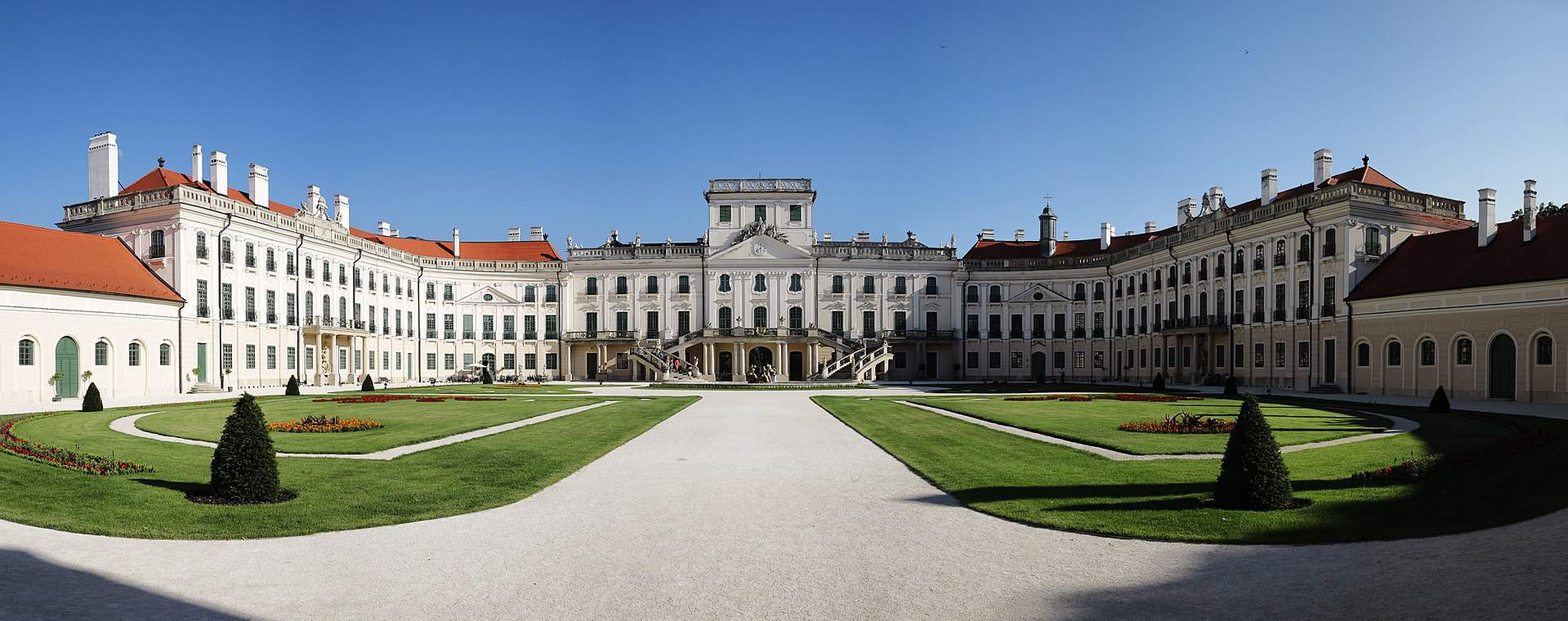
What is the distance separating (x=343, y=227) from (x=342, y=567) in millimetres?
60670

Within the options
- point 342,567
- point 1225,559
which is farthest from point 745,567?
point 1225,559

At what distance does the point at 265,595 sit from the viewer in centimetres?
766

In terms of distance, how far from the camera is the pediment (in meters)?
72.3

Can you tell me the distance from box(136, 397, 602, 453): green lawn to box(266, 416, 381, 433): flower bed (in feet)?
1.63

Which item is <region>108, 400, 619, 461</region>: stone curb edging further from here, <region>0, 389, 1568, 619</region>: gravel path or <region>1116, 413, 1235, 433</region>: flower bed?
<region>1116, 413, 1235, 433</region>: flower bed

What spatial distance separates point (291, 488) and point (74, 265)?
38.8 m

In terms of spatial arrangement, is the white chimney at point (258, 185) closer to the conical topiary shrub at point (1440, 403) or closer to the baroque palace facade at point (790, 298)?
the baroque palace facade at point (790, 298)

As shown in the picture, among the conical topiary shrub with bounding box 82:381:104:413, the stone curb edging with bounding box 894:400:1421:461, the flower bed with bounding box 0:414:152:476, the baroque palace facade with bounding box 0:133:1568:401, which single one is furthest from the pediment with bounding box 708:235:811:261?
the flower bed with bounding box 0:414:152:476

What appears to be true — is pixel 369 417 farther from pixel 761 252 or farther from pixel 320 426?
pixel 761 252

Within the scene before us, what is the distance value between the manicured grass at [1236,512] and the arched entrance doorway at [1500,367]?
1964cm

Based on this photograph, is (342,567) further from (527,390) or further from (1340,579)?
(527,390)

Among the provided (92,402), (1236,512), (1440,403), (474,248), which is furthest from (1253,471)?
(474,248)

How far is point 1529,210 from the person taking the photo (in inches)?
1474

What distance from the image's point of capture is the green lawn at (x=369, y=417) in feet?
61.8
